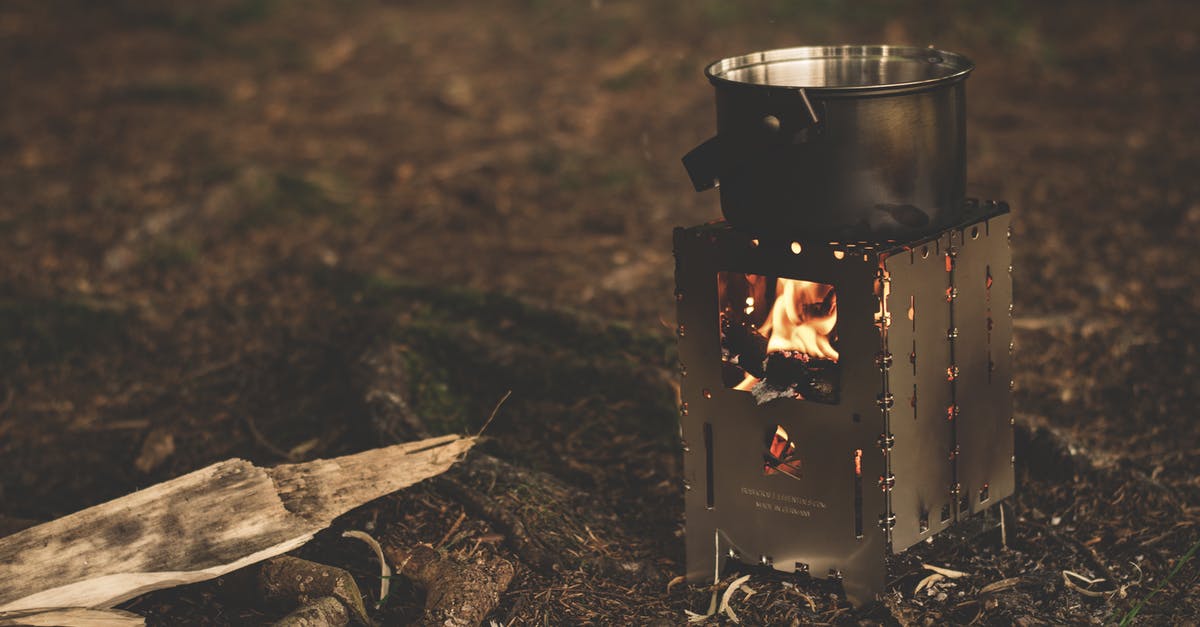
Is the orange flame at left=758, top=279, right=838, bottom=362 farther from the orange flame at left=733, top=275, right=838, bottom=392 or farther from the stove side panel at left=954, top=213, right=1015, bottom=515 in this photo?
the stove side panel at left=954, top=213, right=1015, bottom=515

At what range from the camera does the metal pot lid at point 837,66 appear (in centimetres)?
373

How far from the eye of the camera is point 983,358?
12.7 feet

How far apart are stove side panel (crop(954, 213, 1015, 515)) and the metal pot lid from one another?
53 centimetres

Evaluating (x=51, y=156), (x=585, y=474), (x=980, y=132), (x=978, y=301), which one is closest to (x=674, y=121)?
(x=980, y=132)

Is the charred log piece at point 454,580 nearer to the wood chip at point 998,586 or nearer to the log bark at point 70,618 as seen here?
the log bark at point 70,618

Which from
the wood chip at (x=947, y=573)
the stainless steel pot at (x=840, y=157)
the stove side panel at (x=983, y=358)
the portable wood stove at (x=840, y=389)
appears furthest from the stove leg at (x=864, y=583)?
the stainless steel pot at (x=840, y=157)

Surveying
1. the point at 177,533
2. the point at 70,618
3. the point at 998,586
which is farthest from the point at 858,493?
the point at 70,618

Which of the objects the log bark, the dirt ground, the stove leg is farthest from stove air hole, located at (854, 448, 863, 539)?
the log bark

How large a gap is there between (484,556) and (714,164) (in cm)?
152

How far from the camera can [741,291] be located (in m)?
3.71

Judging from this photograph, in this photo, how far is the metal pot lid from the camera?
12.2 feet

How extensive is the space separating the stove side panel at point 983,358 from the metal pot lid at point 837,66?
53cm

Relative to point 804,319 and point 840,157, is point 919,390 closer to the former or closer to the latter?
point 804,319

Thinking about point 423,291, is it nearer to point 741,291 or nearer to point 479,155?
point 741,291
